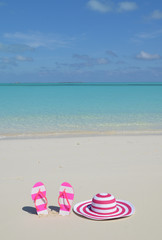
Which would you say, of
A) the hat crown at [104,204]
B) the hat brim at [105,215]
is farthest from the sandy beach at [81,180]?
the hat crown at [104,204]

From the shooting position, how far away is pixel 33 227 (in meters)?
4.02

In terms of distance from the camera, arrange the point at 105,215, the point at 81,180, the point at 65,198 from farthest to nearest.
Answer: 1. the point at 81,180
2. the point at 65,198
3. the point at 105,215

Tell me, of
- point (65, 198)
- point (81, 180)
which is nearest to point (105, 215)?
point (65, 198)

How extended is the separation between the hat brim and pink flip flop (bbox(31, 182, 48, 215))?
0.44 metres

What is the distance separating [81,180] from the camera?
19.5 ft

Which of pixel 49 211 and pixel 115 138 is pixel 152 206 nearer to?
pixel 49 211

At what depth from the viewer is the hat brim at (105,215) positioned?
4.20 metres

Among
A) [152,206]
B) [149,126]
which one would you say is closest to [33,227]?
[152,206]

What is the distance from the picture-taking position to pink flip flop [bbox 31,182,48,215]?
4.33 m

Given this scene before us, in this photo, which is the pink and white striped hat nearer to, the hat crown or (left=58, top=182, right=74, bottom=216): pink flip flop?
the hat crown

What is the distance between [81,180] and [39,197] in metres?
1.67

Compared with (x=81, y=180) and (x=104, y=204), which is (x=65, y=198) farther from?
(x=81, y=180)

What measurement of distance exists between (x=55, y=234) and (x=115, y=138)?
21.9 ft

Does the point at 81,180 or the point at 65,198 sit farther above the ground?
the point at 65,198
